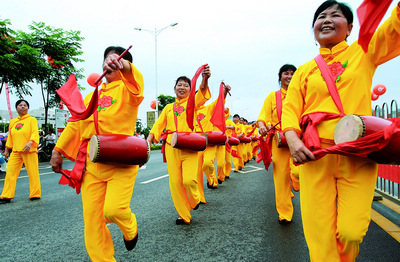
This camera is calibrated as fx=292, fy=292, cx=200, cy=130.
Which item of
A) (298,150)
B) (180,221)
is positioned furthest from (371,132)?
(180,221)

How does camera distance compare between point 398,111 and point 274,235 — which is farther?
point 398,111

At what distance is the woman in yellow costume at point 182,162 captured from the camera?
4098mm

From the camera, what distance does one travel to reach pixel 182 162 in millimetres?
4227

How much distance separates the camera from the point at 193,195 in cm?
419

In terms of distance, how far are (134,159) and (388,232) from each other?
310cm

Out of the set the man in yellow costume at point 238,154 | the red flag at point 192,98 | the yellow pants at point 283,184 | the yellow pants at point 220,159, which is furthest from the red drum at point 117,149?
the man in yellow costume at point 238,154

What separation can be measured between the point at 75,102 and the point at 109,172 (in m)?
0.70

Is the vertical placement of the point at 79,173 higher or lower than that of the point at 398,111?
lower

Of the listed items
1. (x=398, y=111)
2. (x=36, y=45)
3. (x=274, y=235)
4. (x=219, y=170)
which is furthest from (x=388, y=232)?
(x=36, y=45)

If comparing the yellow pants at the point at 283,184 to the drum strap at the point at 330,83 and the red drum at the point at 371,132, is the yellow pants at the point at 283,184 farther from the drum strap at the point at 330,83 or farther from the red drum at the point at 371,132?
the red drum at the point at 371,132

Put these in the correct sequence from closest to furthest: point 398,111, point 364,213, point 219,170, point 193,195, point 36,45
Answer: point 364,213 → point 193,195 → point 398,111 → point 219,170 → point 36,45

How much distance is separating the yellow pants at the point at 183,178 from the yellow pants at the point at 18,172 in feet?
10.9

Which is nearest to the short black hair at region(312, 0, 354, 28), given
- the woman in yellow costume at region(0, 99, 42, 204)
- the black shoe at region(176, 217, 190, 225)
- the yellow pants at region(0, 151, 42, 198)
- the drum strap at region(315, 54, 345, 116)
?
the drum strap at region(315, 54, 345, 116)

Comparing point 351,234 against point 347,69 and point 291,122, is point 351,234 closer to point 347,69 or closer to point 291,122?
point 291,122
